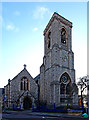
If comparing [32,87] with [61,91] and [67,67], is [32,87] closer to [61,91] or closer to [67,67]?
[61,91]

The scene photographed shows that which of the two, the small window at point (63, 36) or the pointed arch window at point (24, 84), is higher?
the small window at point (63, 36)

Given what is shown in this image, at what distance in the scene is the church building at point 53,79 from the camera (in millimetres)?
35084

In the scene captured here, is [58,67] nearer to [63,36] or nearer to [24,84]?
[63,36]

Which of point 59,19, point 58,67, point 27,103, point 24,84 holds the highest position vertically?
point 59,19

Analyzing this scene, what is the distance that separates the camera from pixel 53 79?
34750mm

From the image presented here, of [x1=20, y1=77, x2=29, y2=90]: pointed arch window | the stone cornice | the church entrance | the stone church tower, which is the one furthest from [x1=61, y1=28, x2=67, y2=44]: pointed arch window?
the church entrance

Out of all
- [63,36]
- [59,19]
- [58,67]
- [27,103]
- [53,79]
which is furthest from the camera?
[63,36]

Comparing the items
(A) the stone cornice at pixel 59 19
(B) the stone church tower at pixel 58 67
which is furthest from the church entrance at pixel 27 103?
(A) the stone cornice at pixel 59 19

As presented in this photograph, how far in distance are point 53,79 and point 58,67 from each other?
10.9 feet

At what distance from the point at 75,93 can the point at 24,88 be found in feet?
45.3

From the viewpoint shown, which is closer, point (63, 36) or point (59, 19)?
point (59, 19)

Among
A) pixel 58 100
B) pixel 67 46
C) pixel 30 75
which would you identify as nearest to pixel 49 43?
pixel 67 46

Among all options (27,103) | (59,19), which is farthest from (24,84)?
(59,19)

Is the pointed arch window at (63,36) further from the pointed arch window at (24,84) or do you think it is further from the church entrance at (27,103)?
the church entrance at (27,103)
